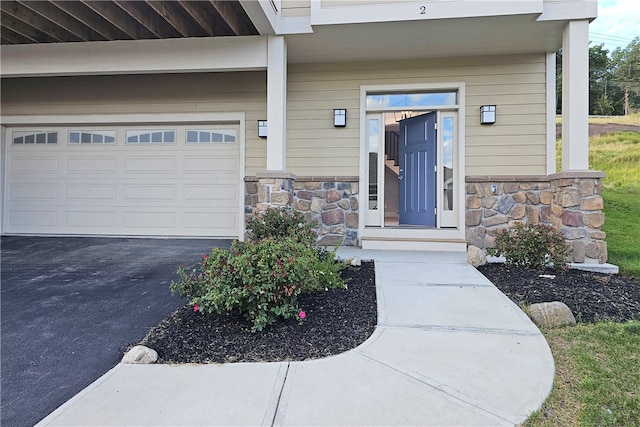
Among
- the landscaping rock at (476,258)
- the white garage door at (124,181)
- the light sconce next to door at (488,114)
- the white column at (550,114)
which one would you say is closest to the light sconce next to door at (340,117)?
the white garage door at (124,181)

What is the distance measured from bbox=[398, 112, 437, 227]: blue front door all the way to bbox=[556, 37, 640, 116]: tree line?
19.2 meters

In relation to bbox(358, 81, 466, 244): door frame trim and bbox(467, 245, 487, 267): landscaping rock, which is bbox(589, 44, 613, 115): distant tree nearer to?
bbox(358, 81, 466, 244): door frame trim

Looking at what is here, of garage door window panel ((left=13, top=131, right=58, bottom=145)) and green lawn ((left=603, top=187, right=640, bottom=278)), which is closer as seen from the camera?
green lawn ((left=603, top=187, right=640, bottom=278))

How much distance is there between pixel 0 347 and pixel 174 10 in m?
3.91

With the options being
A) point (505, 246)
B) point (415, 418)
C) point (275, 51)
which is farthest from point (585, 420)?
point (275, 51)

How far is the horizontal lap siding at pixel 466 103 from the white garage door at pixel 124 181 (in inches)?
50.8

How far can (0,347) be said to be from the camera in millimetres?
2105

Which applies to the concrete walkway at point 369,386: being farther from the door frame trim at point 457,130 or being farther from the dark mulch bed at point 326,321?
the door frame trim at point 457,130

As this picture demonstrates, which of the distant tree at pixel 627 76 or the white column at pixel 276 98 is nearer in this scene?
the white column at pixel 276 98

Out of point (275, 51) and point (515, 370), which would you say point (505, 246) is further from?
point (275, 51)

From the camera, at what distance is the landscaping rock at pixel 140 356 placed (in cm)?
190

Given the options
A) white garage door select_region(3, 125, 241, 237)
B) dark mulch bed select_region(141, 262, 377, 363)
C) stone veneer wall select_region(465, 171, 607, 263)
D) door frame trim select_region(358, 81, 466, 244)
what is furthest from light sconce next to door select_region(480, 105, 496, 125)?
white garage door select_region(3, 125, 241, 237)

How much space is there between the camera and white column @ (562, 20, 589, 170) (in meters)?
4.17

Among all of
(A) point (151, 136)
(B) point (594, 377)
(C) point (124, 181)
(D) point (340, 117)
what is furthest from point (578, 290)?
(C) point (124, 181)
